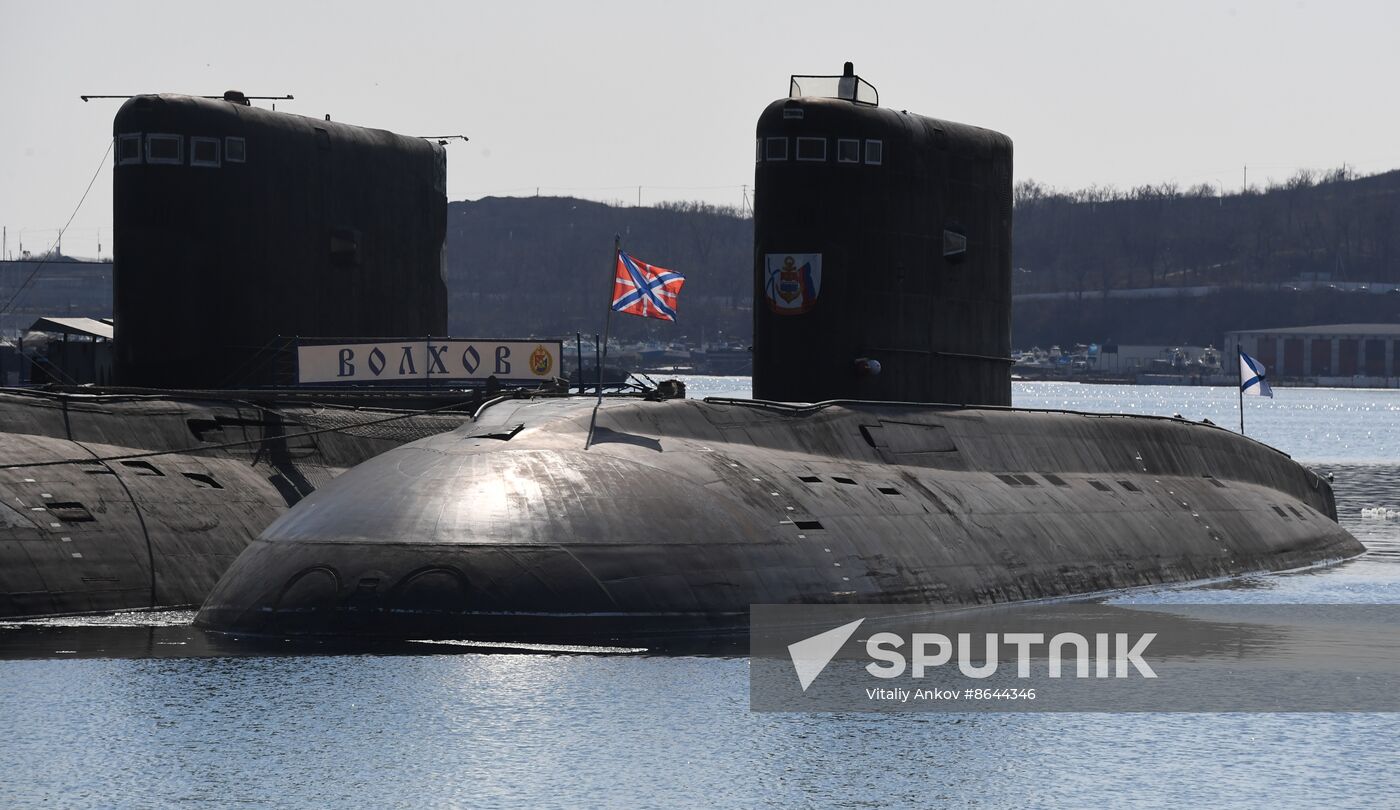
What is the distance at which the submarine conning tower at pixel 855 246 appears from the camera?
2828 cm

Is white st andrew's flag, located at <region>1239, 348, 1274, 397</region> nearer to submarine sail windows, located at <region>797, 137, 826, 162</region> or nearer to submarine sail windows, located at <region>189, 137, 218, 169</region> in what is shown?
submarine sail windows, located at <region>797, 137, 826, 162</region>

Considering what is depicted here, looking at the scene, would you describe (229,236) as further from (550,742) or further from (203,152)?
(550,742)

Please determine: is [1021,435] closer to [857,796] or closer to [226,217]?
[226,217]

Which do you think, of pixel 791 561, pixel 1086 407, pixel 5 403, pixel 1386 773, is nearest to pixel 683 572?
pixel 791 561

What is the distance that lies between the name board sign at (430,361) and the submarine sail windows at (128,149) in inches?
159

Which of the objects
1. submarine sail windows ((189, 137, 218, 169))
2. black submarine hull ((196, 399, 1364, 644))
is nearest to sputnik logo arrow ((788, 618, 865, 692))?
black submarine hull ((196, 399, 1364, 644))

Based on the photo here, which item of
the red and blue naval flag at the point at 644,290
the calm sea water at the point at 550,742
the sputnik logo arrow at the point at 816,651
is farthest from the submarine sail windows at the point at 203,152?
the sputnik logo arrow at the point at 816,651

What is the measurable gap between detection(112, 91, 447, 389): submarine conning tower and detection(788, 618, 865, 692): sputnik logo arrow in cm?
1323

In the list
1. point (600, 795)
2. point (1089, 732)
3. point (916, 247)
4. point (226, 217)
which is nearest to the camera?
point (600, 795)

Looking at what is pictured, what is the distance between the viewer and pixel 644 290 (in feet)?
84.2

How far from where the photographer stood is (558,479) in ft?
72.9

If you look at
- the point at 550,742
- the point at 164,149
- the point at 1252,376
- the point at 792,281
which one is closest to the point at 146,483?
the point at 164,149

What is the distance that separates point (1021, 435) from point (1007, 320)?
1923mm

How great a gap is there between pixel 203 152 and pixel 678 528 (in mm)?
13079
